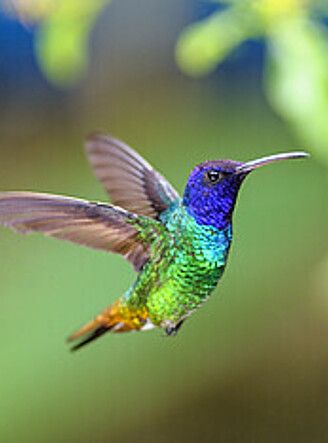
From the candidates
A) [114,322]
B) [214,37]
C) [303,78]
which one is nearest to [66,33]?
[214,37]

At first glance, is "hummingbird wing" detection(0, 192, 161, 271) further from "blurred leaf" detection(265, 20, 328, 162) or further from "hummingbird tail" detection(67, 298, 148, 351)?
"blurred leaf" detection(265, 20, 328, 162)

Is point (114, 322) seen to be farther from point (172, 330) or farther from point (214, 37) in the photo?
point (214, 37)

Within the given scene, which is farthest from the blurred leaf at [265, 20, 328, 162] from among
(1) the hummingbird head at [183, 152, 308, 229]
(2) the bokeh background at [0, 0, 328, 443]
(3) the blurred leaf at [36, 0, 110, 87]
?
(1) the hummingbird head at [183, 152, 308, 229]

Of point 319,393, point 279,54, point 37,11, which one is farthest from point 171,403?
point 37,11

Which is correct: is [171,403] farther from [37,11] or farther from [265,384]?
[37,11]

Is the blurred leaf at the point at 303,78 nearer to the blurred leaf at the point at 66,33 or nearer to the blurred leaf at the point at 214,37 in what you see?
the blurred leaf at the point at 214,37

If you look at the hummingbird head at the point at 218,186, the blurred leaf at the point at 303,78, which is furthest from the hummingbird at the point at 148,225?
the blurred leaf at the point at 303,78

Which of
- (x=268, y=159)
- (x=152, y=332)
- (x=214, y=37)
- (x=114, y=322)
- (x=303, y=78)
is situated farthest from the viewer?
(x=152, y=332)
